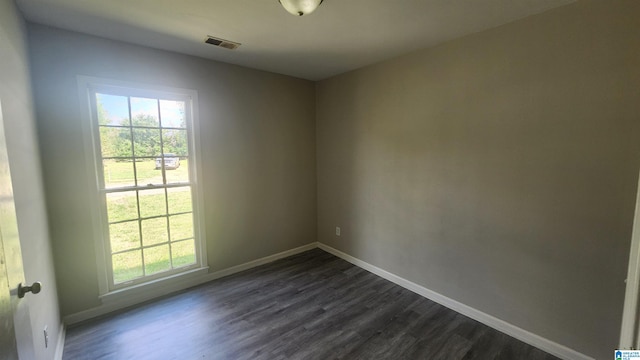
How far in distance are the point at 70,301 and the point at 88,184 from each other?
1035mm

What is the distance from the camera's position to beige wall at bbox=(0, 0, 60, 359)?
1400mm

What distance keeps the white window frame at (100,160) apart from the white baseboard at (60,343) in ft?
1.06

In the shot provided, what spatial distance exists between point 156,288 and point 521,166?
3.54 metres

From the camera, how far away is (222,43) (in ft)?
8.09

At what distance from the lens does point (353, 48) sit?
2596 millimetres

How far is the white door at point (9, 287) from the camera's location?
2.53ft

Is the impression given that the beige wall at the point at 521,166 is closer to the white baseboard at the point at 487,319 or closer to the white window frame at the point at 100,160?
the white baseboard at the point at 487,319

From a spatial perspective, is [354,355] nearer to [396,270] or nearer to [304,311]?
[304,311]

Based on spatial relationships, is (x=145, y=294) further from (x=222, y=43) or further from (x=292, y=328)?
(x=222, y=43)

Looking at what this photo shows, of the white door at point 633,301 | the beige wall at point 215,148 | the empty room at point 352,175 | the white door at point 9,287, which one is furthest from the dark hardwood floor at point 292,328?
the white door at point 633,301

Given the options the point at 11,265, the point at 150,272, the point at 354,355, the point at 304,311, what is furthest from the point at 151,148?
the point at 354,355

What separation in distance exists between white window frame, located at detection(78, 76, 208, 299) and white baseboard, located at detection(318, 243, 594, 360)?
2259 mm

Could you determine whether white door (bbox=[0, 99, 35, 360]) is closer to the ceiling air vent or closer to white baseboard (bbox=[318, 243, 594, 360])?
the ceiling air vent

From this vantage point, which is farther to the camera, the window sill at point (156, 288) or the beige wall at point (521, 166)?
the window sill at point (156, 288)
